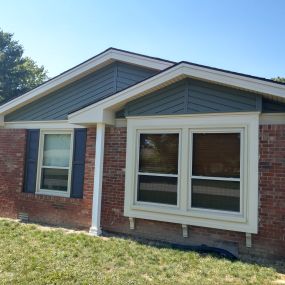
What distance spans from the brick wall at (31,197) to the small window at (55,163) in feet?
1.06

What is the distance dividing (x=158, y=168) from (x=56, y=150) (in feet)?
10.8

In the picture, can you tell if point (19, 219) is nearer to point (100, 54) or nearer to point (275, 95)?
point (100, 54)

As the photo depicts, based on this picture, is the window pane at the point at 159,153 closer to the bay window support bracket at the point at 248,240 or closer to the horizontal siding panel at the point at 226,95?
the horizontal siding panel at the point at 226,95

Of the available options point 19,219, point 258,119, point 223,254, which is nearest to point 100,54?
point 258,119

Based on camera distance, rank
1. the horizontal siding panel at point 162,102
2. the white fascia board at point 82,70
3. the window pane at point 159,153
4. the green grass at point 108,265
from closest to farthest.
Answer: the green grass at point 108,265
the horizontal siding panel at point 162,102
the window pane at point 159,153
the white fascia board at point 82,70

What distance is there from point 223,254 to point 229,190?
1213 millimetres

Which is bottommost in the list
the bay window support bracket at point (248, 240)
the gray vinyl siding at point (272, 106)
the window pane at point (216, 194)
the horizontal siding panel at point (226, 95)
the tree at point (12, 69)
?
the bay window support bracket at point (248, 240)

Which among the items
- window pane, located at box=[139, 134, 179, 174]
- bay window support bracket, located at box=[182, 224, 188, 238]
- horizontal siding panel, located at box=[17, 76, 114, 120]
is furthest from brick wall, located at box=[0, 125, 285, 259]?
horizontal siding panel, located at box=[17, 76, 114, 120]

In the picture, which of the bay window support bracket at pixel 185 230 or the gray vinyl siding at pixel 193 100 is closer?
the gray vinyl siding at pixel 193 100

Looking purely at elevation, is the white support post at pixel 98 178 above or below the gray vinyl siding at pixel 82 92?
below

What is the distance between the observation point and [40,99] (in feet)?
29.7

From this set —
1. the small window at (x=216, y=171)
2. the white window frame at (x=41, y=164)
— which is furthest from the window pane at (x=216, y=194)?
the white window frame at (x=41, y=164)

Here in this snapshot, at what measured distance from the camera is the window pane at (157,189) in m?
6.73

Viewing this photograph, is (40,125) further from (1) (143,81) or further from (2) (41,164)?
(1) (143,81)
